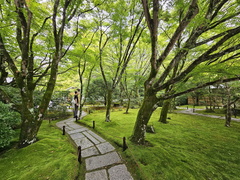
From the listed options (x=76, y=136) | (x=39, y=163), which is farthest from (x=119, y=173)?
(x=76, y=136)

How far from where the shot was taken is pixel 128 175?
2402 mm

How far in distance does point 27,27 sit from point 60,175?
4518 millimetres

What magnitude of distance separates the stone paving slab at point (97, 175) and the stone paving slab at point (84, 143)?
4.38 feet

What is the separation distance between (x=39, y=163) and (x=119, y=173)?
214cm

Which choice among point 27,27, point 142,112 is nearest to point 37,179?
point 142,112

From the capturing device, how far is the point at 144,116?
357cm

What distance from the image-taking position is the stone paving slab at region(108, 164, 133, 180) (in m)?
2.33

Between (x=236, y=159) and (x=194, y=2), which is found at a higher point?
(x=194, y=2)

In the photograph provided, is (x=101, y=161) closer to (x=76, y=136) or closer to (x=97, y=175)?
(x=97, y=175)

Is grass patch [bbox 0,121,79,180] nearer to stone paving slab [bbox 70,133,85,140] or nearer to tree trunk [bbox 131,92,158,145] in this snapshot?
stone paving slab [bbox 70,133,85,140]

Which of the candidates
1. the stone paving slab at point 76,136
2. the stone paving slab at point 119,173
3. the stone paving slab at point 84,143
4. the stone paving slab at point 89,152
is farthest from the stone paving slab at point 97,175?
the stone paving slab at point 76,136

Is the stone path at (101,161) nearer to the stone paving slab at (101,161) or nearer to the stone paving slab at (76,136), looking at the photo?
the stone paving slab at (101,161)

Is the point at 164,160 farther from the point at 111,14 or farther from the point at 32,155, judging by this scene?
the point at 111,14

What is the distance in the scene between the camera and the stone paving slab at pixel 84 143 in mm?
3740
